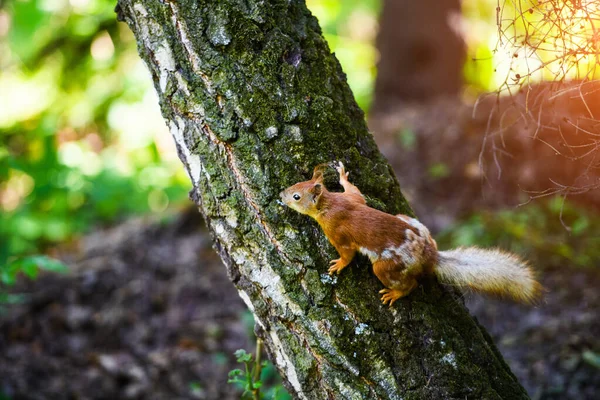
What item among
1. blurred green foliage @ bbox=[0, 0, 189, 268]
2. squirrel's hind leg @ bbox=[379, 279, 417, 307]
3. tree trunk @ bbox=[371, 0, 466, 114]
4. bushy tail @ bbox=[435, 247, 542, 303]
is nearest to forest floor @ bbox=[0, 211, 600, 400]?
blurred green foliage @ bbox=[0, 0, 189, 268]

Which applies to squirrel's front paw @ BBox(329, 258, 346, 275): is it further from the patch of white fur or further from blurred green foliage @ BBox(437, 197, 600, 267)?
blurred green foliage @ BBox(437, 197, 600, 267)

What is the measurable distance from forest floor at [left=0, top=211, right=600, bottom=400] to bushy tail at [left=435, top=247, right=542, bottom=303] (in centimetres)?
132

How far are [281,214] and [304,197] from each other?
0.11 meters

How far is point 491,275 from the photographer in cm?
214

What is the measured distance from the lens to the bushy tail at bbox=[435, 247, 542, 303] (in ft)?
6.87

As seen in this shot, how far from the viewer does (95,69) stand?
6.93m

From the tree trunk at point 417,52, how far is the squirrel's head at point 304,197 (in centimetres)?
526

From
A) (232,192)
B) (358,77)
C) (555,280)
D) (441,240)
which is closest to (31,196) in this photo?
(441,240)

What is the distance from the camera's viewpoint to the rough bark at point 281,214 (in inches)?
73.4

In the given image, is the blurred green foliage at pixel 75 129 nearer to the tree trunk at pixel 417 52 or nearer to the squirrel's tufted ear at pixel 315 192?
the tree trunk at pixel 417 52

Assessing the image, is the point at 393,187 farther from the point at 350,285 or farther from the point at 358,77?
the point at 358,77

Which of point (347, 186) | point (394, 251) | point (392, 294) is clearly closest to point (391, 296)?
point (392, 294)

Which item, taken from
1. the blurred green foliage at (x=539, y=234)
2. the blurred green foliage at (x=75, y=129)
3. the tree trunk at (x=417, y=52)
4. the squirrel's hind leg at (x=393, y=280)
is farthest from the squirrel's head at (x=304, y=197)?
the tree trunk at (x=417, y=52)

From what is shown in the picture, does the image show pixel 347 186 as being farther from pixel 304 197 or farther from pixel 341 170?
pixel 304 197
